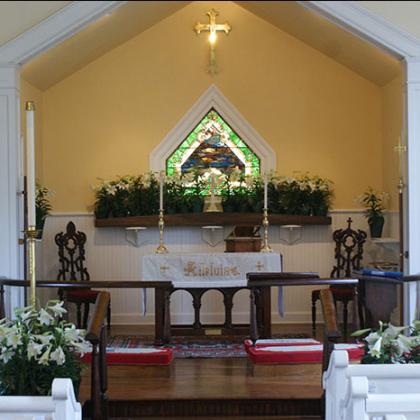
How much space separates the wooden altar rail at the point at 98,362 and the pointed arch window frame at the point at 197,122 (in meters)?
4.37

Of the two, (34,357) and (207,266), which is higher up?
(207,266)

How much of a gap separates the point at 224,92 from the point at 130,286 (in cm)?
370

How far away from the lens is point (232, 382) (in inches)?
200

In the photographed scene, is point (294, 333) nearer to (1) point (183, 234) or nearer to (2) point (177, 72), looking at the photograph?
(1) point (183, 234)

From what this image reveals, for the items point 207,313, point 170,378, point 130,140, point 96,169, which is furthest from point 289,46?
point 170,378

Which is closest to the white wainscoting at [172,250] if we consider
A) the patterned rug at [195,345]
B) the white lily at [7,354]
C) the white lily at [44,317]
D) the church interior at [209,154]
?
the church interior at [209,154]

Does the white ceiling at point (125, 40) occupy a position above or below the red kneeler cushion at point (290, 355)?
above

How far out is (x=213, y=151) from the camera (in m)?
8.60

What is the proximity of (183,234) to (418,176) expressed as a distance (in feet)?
11.1

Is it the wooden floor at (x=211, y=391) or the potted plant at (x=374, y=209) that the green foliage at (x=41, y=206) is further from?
the potted plant at (x=374, y=209)

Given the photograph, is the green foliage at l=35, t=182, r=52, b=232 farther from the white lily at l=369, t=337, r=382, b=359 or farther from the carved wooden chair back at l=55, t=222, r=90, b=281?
the white lily at l=369, t=337, r=382, b=359

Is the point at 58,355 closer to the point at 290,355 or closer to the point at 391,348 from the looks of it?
the point at 391,348

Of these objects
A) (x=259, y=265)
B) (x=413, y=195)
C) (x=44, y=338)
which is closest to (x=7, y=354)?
(x=44, y=338)

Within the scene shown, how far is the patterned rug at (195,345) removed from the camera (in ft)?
20.3
